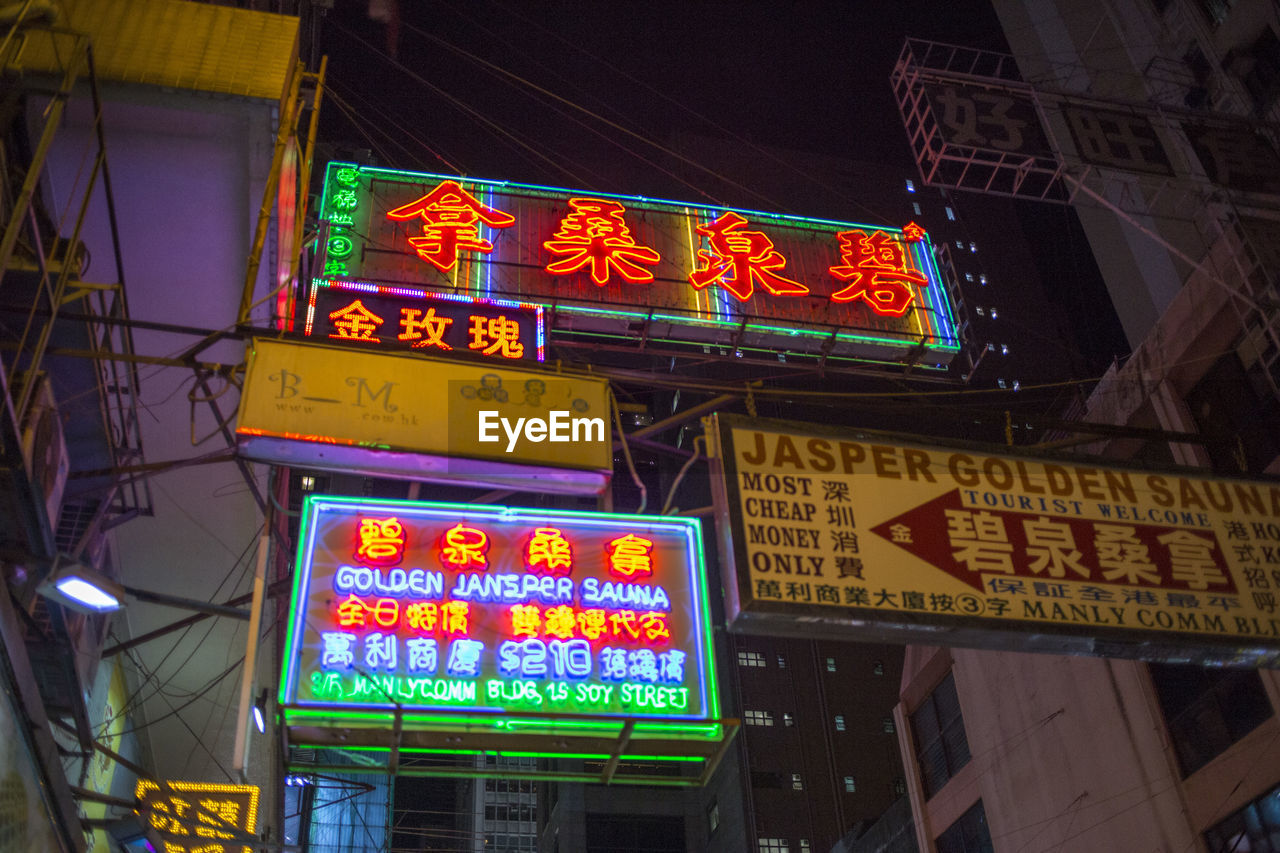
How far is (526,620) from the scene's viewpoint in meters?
7.93

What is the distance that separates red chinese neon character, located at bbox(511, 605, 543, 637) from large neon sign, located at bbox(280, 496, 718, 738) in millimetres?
10

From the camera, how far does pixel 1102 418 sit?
727 inches

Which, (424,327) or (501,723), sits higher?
(424,327)

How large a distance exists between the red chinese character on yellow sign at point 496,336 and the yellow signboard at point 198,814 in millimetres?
5568

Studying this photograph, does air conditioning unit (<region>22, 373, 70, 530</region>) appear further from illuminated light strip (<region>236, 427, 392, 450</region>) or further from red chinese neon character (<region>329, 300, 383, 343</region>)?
illuminated light strip (<region>236, 427, 392, 450</region>)

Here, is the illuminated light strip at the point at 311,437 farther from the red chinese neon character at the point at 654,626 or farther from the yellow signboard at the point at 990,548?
the yellow signboard at the point at 990,548

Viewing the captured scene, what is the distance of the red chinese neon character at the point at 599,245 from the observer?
12.8 metres

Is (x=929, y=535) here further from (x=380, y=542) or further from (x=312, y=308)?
(x=312, y=308)

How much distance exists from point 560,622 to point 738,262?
22.1ft

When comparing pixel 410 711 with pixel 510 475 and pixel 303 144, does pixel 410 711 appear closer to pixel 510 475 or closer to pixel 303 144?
pixel 510 475

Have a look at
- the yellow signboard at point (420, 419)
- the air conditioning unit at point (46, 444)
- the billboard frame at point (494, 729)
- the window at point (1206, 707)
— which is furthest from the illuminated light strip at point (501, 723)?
the window at point (1206, 707)

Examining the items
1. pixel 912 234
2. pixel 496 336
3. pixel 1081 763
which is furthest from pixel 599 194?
pixel 1081 763

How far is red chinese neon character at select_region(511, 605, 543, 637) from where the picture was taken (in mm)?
7840

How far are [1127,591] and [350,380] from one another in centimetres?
639
